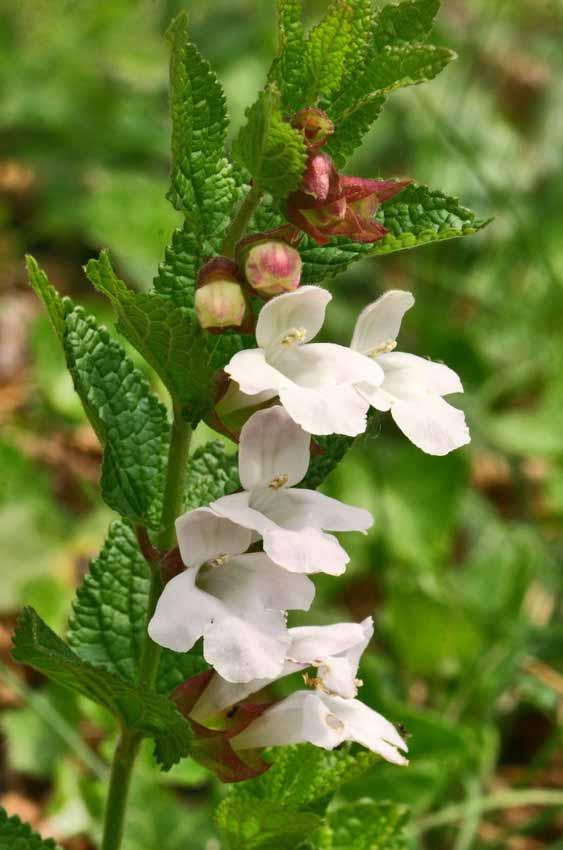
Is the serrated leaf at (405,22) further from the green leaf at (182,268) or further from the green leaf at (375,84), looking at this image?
the green leaf at (182,268)

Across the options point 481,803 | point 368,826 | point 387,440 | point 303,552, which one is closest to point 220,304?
point 303,552

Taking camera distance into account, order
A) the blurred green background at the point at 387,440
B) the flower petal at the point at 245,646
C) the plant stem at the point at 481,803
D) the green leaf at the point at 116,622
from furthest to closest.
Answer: the blurred green background at the point at 387,440 → the plant stem at the point at 481,803 → the green leaf at the point at 116,622 → the flower petal at the point at 245,646

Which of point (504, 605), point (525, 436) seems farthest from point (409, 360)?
point (525, 436)

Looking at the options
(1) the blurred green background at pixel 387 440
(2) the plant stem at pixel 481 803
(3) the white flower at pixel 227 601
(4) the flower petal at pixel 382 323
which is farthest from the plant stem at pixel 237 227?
(2) the plant stem at pixel 481 803

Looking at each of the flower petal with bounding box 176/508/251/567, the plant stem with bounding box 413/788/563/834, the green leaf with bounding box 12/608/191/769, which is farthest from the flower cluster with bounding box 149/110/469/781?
the plant stem with bounding box 413/788/563/834

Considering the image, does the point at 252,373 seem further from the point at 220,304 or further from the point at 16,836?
the point at 16,836

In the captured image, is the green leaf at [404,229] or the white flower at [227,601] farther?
the green leaf at [404,229]

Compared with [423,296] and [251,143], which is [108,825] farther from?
[423,296]
